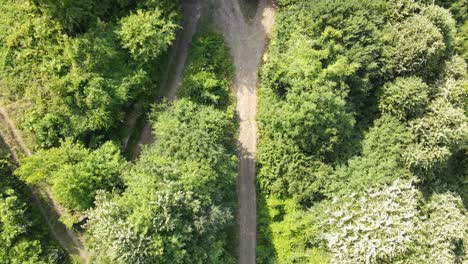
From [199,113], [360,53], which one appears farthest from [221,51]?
[360,53]

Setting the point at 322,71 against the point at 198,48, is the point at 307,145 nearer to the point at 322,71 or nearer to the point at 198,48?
the point at 322,71

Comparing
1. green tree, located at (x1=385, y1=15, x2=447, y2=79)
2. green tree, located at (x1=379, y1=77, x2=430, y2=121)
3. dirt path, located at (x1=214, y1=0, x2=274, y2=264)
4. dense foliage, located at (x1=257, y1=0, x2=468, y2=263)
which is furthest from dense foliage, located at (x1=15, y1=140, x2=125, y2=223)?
green tree, located at (x1=385, y1=15, x2=447, y2=79)

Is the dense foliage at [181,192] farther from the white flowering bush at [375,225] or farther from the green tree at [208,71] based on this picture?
the white flowering bush at [375,225]

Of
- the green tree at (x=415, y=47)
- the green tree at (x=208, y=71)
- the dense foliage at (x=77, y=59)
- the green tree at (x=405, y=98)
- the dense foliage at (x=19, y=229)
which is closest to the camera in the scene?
the dense foliage at (x=19, y=229)

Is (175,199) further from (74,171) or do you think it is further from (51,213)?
(51,213)

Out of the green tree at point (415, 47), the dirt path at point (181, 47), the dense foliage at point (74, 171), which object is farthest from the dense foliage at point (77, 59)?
the green tree at point (415, 47)

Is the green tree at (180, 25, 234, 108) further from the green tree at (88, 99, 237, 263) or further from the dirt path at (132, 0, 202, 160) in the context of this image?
the green tree at (88, 99, 237, 263)
